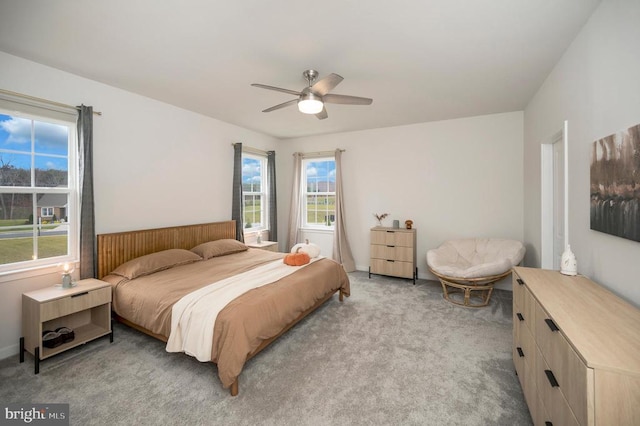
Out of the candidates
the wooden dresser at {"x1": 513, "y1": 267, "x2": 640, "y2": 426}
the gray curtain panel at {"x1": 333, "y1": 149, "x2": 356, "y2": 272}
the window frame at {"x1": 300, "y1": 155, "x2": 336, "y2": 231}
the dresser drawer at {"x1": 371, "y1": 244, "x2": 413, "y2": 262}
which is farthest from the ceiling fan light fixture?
the window frame at {"x1": 300, "y1": 155, "x2": 336, "y2": 231}

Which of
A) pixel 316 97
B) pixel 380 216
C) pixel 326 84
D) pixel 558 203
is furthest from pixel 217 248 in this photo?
pixel 558 203

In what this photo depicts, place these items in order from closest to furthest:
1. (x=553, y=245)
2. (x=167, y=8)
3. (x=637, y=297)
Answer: (x=637, y=297)
(x=167, y=8)
(x=553, y=245)

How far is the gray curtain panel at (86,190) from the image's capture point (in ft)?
9.12

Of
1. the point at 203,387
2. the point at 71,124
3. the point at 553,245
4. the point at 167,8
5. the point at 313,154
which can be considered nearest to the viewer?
the point at 167,8

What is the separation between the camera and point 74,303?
234 cm

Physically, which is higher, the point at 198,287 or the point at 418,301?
the point at 198,287

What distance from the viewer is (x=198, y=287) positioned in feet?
8.04

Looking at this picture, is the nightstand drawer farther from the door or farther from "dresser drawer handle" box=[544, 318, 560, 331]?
the door

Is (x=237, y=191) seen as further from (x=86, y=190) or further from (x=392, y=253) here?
A: (x=392, y=253)

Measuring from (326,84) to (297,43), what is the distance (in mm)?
387

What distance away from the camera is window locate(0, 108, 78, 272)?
2.45 metres

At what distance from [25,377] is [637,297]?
161 inches

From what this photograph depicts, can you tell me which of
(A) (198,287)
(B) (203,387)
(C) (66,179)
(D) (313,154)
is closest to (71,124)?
(C) (66,179)

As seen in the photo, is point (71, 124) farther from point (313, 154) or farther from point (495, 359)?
point (495, 359)
